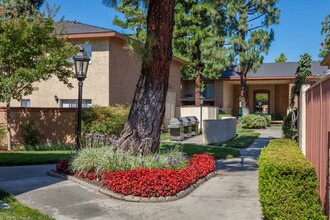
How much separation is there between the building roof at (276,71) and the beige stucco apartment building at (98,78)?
52.3 feet

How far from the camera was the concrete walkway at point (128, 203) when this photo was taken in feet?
18.3

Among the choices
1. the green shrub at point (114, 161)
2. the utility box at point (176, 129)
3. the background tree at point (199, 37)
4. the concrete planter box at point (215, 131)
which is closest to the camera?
the green shrub at point (114, 161)

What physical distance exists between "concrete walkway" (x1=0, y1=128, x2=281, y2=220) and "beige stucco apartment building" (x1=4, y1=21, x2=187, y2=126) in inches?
374

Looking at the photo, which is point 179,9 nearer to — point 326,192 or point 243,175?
point 243,175

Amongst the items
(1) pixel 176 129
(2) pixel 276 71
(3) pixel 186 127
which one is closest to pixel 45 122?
(1) pixel 176 129

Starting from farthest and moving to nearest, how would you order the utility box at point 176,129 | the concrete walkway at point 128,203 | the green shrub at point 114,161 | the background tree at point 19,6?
the utility box at point 176,129
the background tree at point 19,6
the green shrub at point 114,161
the concrete walkway at point 128,203

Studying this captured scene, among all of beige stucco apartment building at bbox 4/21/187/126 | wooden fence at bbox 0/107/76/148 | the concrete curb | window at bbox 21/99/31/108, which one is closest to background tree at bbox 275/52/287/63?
beige stucco apartment building at bbox 4/21/187/126

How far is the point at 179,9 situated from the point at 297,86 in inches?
803

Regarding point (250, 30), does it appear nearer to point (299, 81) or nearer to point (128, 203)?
point (299, 81)

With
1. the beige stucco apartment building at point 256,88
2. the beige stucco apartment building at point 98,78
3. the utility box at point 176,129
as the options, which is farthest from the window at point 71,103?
the beige stucco apartment building at point 256,88

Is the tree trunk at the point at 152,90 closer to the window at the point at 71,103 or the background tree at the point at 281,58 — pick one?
the window at the point at 71,103

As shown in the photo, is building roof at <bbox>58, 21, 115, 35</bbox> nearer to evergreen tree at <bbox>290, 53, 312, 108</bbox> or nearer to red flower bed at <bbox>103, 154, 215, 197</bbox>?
evergreen tree at <bbox>290, 53, 312, 108</bbox>

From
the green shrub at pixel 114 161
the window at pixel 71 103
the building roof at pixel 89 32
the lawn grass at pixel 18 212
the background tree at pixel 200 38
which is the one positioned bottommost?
the lawn grass at pixel 18 212

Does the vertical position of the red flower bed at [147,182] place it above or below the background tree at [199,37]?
below
